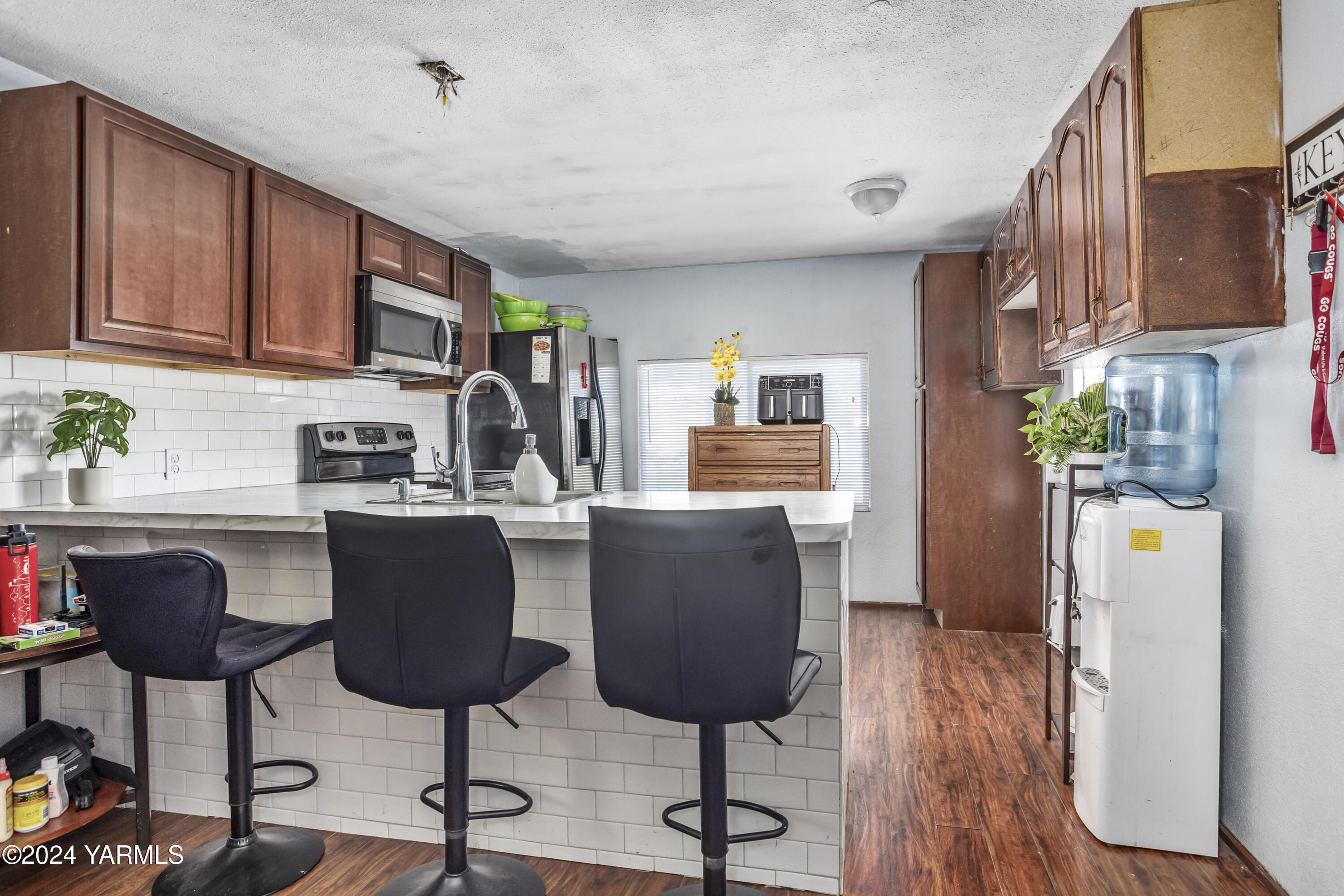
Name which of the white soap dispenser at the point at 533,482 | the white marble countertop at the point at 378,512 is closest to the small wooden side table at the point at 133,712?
the white marble countertop at the point at 378,512

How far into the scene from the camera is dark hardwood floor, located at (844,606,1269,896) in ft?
6.36

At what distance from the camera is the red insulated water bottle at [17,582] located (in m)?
1.99

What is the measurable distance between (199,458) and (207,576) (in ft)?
5.21

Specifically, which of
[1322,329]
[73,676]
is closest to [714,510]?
[1322,329]

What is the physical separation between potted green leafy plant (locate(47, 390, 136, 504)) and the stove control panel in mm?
1179

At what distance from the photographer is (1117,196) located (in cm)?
199

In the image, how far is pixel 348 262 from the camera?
3.37 meters

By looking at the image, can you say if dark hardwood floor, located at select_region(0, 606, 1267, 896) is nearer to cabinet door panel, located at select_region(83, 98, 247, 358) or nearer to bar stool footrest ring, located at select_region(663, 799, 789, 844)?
bar stool footrest ring, located at select_region(663, 799, 789, 844)

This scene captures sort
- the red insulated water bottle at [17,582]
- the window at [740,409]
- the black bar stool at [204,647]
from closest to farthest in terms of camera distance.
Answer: the black bar stool at [204,647]
the red insulated water bottle at [17,582]
the window at [740,409]

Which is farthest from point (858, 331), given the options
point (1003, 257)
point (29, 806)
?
point (29, 806)

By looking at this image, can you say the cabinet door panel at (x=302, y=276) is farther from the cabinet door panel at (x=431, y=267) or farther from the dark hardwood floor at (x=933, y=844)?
the dark hardwood floor at (x=933, y=844)

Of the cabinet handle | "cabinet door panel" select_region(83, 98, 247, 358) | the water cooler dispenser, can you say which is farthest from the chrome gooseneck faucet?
the water cooler dispenser

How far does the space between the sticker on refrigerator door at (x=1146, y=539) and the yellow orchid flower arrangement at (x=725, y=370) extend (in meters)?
2.85

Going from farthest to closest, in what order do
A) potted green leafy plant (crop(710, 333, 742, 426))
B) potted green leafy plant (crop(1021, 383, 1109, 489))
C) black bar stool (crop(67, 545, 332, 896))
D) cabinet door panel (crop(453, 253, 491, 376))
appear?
potted green leafy plant (crop(710, 333, 742, 426)), cabinet door panel (crop(453, 253, 491, 376)), potted green leafy plant (crop(1021, 383, 1109, 489)), black bar stool (crop(67, 545, 332, 896))
